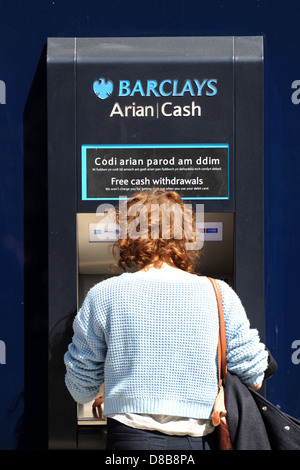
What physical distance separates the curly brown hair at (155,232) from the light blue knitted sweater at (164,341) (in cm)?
11

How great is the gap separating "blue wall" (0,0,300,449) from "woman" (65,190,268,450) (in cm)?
132

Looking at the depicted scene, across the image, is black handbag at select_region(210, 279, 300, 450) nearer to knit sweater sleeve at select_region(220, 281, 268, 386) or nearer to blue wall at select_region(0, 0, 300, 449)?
knit sweater sleeve at select_region(220, 281, 268, 386)

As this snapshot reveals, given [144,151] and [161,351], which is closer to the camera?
[161,351]

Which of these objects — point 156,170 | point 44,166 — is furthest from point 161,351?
point 44,166

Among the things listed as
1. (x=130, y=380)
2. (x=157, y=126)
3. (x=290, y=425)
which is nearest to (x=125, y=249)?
(x=130, y=380)

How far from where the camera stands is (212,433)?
1.98 meters

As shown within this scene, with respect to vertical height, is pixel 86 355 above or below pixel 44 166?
below

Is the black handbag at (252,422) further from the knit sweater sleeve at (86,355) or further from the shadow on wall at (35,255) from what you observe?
the shadow on wall at (35,255)

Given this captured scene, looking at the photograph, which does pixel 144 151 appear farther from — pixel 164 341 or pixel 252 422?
pixel 252 422

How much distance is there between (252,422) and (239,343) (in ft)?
0.86

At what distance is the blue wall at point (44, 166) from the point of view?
3.26m

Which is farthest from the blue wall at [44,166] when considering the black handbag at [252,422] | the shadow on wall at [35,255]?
the black handbag at [252,422]

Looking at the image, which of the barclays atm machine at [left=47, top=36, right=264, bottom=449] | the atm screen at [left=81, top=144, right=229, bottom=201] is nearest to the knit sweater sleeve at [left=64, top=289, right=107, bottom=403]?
the barclays atm machine at [left=47, top=36, right=264, bottom=449]

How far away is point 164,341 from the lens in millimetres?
1904
